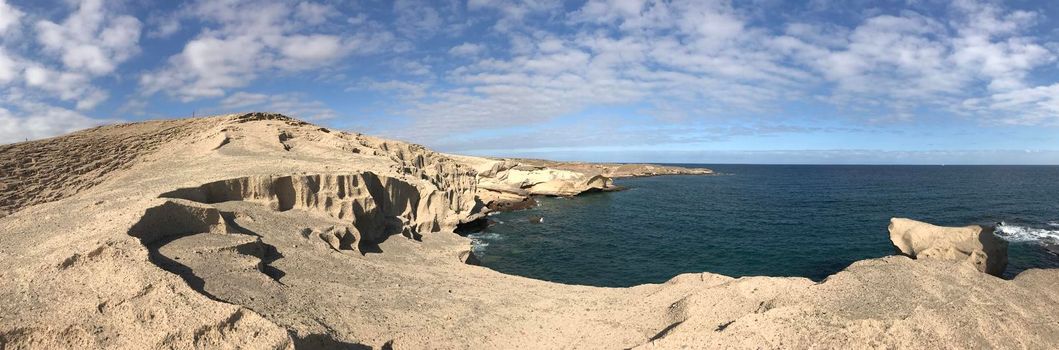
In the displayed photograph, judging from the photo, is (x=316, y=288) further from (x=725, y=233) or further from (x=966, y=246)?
(x=725, y=233)

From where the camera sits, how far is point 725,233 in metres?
42.2

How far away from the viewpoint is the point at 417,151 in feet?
142

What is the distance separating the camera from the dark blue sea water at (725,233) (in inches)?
1211

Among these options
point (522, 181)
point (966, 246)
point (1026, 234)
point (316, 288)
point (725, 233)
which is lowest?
point (725, 233)

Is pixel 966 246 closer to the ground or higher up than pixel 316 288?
closer to the ground

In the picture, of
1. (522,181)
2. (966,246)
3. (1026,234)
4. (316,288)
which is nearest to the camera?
(316,288)

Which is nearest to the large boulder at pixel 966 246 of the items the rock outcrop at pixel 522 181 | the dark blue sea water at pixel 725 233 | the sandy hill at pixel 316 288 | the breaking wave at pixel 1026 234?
the dark blue sea water at pixel 725 233

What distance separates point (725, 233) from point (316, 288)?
36044 mm

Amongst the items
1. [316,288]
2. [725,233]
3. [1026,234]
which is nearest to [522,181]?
[725,233]

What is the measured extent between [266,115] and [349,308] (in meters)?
28.2

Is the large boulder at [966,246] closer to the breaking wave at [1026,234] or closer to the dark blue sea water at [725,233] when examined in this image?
the dark blue sea water at [725,233]

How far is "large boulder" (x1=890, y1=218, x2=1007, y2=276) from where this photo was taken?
83.1 feet

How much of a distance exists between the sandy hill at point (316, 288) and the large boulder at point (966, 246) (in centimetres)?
1429

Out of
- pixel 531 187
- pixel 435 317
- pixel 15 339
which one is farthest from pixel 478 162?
pixel 15 339
